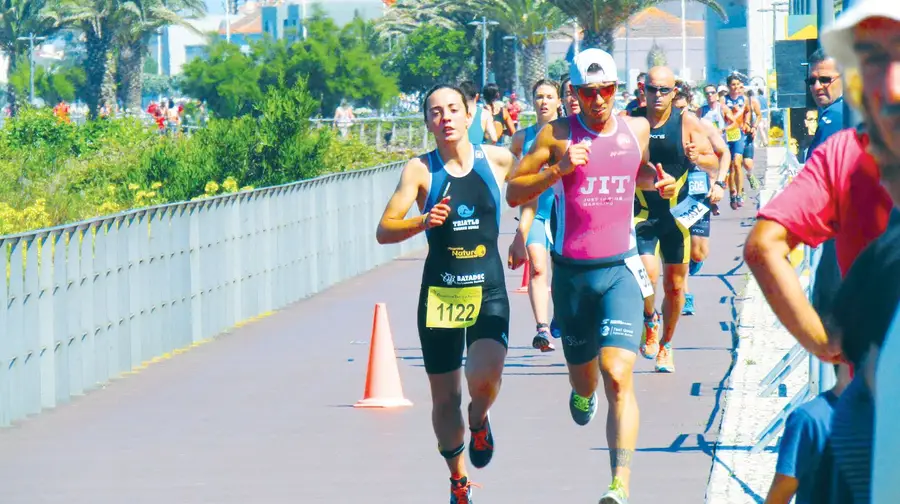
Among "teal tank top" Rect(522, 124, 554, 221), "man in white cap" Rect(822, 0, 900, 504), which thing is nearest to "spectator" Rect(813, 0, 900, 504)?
"man in white cap" Rect(822, 0, 900, 504)

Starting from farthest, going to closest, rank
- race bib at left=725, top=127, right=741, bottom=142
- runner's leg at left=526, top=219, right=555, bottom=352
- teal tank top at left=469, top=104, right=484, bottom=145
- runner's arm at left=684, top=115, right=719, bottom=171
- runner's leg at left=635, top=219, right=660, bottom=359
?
1. race bib at left=725, top=127, right=741, bottom=142
2. teal tank top at left=469, top=104, right=484, bottom=145
3. runner's leg at left=526, top=219, right=555, bottom=352
4. runner's leg at left=635, top=219, right=660, bottom=359
5. runner's arm at left=684, top=115, right=719, bottom=171

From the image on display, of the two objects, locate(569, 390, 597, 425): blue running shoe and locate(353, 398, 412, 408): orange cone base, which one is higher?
locate(569, 390, 597, 425): blue running shoe

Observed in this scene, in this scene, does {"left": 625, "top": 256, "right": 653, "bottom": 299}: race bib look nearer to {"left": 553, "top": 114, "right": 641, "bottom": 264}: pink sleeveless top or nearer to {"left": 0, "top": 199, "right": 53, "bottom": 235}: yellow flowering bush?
{"left": 553, "top": 114, "right": 641, "bottom": 264}: pink sleeveless top

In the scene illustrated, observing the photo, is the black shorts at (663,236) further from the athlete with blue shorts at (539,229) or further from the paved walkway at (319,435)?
the paved walkway at (319,435)

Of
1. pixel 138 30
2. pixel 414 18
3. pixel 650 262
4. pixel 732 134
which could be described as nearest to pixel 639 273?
pixel 650 262

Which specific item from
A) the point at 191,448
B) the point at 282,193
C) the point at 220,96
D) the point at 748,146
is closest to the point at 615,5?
the point at 220,96

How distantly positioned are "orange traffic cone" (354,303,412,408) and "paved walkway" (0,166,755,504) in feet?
0.54

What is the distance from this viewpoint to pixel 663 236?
12.0 metres

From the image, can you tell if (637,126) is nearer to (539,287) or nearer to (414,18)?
(539,287)

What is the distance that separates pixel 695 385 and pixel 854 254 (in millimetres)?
8100

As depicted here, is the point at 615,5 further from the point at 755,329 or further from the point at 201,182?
the point at 755,329

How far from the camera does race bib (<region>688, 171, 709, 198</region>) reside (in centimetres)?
1194

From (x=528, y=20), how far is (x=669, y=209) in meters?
54.4

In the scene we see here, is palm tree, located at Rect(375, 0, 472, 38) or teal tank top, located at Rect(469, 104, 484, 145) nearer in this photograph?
teal tank top, located at Rect(469, 104, 484, 145)
